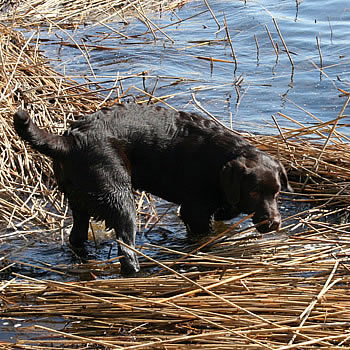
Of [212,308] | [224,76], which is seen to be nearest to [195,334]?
[212,308]

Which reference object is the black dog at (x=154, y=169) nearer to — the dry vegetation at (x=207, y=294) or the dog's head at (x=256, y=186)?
the dog's head at (x=256, y=186)

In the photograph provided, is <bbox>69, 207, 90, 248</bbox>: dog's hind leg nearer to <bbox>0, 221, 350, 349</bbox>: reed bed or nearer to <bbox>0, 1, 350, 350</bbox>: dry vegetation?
<bbox>0, 1, 350, 350</bbox>: dry vegetation

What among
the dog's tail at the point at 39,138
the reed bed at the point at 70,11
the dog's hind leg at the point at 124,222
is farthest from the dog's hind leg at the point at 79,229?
the reed bed at the point at 70,11

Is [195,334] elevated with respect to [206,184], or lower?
lower

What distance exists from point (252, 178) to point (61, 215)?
1739mm

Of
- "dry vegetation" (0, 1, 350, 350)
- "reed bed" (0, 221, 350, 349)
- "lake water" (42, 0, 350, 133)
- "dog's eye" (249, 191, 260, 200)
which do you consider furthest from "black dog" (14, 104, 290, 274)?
"lake water" (42, 0, 350, 133)

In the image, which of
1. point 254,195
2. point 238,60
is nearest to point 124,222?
point 254,195

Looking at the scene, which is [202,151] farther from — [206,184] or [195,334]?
[195,334]

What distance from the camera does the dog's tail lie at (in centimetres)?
454

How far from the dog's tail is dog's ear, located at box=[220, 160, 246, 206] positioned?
1.09m

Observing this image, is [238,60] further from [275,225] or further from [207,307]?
[207,307]

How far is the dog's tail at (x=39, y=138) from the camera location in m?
4.54

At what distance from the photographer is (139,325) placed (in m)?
4.16

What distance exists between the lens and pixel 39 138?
4.69 m
